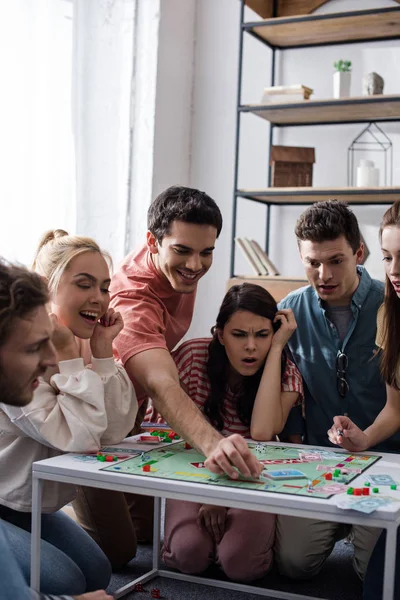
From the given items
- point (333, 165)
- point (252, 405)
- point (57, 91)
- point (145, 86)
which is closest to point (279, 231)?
point (333, 165)

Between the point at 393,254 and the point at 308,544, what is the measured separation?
32.2 inches

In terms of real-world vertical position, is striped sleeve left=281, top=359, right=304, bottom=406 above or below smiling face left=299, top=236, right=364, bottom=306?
below

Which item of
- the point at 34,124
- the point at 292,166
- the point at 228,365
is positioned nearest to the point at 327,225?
the point at 228,365

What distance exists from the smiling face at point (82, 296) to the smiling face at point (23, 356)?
75 centimetres

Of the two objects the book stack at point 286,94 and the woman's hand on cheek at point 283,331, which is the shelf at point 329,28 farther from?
the woman's hand on cheek at point 283,331

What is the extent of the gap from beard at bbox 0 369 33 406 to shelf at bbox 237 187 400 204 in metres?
2.62

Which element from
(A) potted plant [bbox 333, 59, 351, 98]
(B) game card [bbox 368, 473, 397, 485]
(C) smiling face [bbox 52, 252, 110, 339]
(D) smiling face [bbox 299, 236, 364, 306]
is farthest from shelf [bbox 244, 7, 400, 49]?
(B) game card [bbox 368, 473, 397, 485]

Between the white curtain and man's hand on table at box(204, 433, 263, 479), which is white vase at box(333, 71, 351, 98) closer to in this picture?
the white curtain

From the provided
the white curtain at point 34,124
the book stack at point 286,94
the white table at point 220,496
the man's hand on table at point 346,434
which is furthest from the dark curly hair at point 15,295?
the book stack at point 286,94

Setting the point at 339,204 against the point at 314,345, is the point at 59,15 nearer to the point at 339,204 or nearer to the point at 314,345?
the point at 339,204

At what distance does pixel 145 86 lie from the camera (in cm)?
403

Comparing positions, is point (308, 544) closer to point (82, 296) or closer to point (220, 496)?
point (220, 496)

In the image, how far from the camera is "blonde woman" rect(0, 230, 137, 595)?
5.85 ft

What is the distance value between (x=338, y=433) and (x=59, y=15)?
8.55ft
